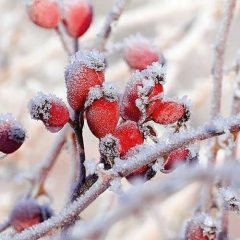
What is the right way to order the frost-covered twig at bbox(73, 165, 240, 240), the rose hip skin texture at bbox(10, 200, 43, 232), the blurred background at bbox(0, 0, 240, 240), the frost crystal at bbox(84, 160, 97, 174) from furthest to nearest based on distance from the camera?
1. the blurred background at bbox(0, 0, 240, 240)
2. the rose hip skin texture at bbox(10, 200, 43, 232)
3. the frost crystal at bbox(84, 160, 97, 174)
4. the frost-covered twig at bbox(73, 165, 240, 240)

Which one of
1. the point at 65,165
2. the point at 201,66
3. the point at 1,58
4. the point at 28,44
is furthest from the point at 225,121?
the point at 28,44

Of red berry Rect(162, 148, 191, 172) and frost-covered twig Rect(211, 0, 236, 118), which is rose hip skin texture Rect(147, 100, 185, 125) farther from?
frost-covered twig Rect(211, 0, 236, 118)

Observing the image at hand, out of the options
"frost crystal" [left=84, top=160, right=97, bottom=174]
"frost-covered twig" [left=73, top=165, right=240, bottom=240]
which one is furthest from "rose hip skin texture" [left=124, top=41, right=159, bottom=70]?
"frost-covered twig" [left=73, top=165, right=240, bottom=240]

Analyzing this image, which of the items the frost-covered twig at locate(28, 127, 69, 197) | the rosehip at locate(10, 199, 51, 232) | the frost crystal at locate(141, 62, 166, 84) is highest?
the frost crystal at locate(141, 62, 166, 84)

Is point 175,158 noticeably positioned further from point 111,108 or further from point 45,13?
point 45,13

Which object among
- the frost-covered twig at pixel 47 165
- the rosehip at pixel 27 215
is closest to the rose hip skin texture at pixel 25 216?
the rosehip at pixel 27 215

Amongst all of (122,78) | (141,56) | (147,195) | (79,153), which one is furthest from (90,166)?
(122,78)
